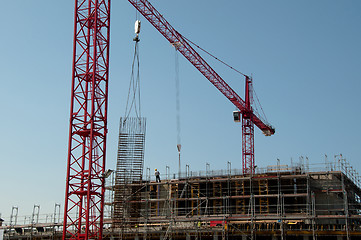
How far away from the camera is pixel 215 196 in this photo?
2018 inches

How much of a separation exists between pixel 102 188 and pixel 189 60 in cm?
2918

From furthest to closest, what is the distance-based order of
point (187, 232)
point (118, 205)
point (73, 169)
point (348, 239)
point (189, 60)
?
point (189, 60) < point (118, 205) < point (187, 232) < point (73, 169) < point (348, 239)

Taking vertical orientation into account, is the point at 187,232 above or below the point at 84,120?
below

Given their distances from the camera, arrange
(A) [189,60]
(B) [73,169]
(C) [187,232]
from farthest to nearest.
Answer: (A) [189,60] → (C) [187,232] → (B) [73,169]

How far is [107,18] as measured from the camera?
48438 millimetres

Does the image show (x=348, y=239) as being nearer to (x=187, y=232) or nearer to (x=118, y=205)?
(x=187, y=232)

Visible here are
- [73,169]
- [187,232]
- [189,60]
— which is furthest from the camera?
[189,60]

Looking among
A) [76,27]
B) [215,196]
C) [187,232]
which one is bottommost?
[187,232]

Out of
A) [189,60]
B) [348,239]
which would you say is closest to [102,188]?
[348,239]

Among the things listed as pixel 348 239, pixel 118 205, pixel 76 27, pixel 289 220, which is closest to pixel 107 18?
pixel 76 27

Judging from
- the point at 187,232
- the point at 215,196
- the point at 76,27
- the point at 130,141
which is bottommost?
the point at 187,232

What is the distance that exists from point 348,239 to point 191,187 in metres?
17.9

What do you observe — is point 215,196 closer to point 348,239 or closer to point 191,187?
point 191,187

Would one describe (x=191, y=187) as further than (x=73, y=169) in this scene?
Yes
